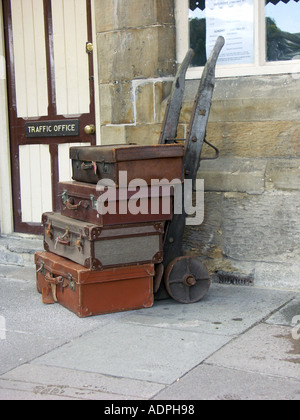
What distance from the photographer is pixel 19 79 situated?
21.8 feet

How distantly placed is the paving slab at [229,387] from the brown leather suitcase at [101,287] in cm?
123

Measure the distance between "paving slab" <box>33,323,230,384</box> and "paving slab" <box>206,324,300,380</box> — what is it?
0.10 meters

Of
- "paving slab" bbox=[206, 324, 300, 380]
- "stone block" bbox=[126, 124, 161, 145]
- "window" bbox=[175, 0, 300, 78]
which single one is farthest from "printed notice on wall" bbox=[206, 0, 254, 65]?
"paving slab" bbox=[206, 324, 300, 380]

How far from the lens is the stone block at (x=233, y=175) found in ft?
17.1

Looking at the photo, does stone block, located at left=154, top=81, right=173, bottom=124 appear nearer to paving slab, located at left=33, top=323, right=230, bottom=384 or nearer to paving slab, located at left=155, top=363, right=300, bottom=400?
paving slab, located at left=33, top=323, right=230, bottom=384

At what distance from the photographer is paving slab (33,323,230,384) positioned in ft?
12.0

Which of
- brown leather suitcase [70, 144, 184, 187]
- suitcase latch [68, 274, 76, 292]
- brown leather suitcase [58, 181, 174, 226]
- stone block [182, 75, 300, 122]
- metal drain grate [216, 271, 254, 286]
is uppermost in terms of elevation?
stone block [182, 75, 300, 122]

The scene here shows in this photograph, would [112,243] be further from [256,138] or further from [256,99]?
[256,99]

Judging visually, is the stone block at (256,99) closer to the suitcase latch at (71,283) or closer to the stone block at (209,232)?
the stone block at (209,232)

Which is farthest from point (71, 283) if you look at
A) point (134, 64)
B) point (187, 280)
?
point (134, 64)

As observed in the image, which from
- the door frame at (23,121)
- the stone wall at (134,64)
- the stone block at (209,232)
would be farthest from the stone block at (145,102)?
the stone block at (209,232)

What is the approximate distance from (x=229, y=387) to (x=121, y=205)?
5.33ft

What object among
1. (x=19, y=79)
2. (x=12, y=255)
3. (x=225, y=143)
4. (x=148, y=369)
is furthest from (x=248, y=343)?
(x=19, y=79)

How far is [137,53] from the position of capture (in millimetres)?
5590
